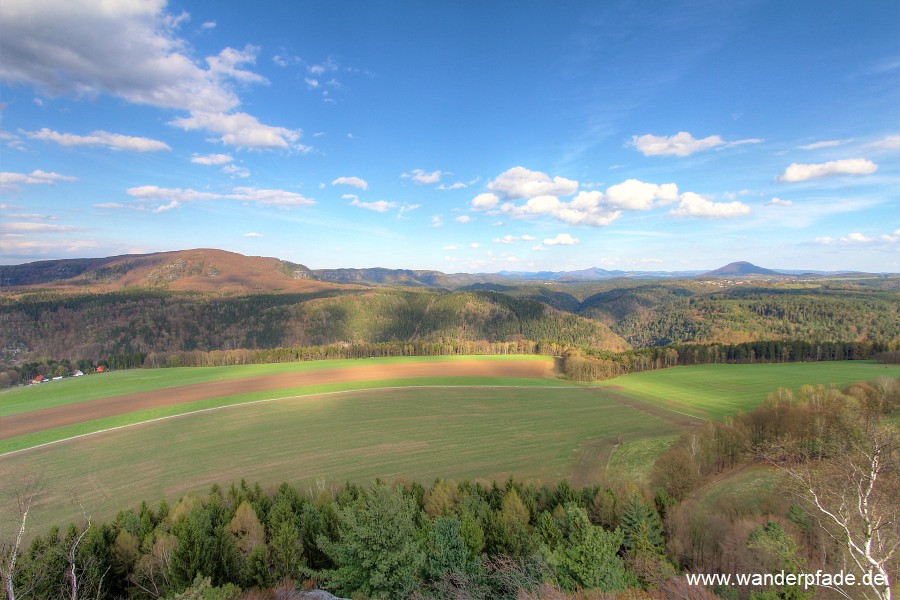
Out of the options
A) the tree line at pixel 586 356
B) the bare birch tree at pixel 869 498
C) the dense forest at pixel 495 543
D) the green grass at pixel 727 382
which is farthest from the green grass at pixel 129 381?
the bare birch tree at pixel 869 498

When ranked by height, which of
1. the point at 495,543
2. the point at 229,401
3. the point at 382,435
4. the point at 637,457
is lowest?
the point at 229,401

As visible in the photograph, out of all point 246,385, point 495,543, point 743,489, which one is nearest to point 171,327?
point 246,385

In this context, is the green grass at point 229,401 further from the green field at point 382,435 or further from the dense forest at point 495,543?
the dense forest at point 495,543

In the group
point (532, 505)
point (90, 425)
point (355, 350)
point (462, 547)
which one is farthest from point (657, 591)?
point (355, 350)

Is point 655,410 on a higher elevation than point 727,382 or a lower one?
lower

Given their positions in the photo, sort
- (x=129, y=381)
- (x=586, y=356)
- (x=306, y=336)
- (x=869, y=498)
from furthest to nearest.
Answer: (x=306, y=336) → (x=586, y=356) → (x=129, y=381) → (x=869, y=498)

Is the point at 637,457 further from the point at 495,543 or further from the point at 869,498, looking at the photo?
the point at 869,498
